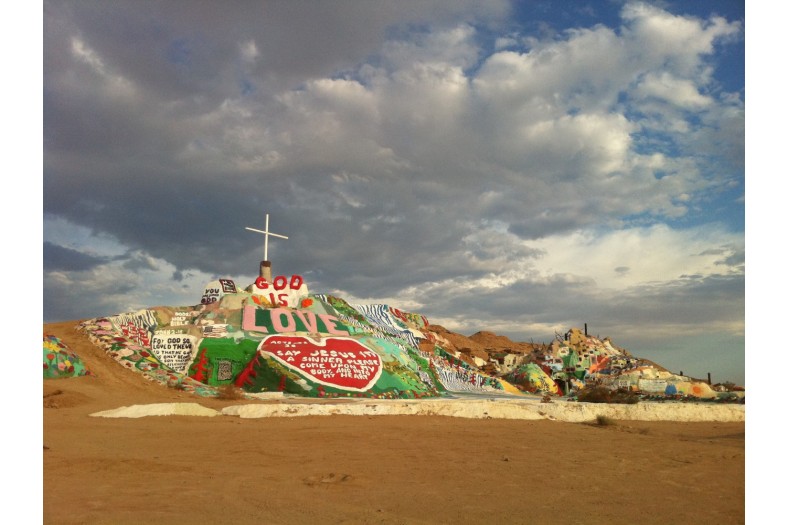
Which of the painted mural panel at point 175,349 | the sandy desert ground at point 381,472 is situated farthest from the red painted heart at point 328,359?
the sandy desert ground at point 381,472

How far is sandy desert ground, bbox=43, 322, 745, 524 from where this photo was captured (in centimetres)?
652

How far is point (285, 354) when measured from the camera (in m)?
28.2

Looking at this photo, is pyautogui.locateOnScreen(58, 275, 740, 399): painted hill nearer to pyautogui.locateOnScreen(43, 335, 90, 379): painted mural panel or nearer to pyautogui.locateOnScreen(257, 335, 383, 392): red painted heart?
pyautogui.locateOnScreen(257, 335, 383, 392): red painted heart

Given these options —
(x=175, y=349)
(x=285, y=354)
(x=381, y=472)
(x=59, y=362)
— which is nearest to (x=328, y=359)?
(x=285, y=354)

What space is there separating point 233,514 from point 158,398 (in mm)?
18189

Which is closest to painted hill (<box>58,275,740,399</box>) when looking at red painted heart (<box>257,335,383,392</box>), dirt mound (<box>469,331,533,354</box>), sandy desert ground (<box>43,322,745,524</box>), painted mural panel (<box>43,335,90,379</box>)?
red painted heart (<box>257,335,383,392</box>)

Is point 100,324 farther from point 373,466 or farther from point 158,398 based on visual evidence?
point 373,466

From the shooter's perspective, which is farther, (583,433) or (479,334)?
(479,334)

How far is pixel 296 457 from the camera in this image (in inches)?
402

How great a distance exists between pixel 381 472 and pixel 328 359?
65.2 ft

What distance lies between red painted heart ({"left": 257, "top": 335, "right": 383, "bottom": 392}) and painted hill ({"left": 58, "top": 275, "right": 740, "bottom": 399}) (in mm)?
52

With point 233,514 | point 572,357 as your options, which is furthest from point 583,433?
point 572,357

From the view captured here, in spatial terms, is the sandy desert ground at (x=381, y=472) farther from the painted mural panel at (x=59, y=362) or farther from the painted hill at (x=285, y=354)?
the painted hill at (x=285, y=354)

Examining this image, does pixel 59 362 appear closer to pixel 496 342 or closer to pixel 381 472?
pixel 381 472
